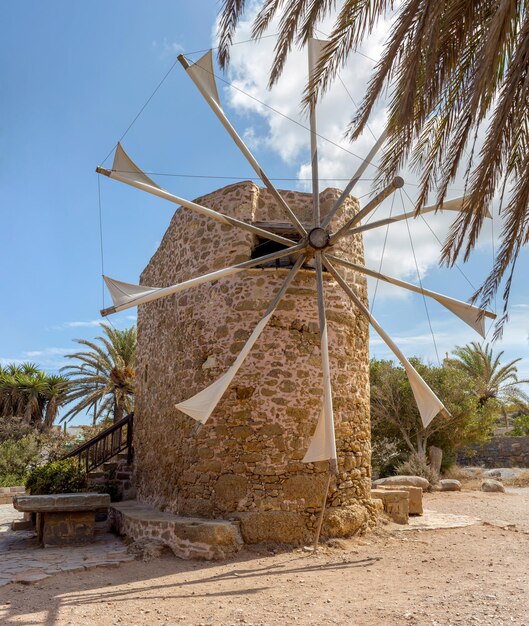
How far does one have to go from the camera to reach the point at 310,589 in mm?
5598

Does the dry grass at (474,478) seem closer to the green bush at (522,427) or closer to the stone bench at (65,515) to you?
the green bush at (522,427)

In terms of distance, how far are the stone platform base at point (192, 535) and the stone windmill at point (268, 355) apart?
12.0 inches

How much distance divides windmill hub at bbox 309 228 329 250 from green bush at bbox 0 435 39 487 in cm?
1144

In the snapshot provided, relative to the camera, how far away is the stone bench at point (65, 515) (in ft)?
25.6

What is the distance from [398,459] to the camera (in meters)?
18.0

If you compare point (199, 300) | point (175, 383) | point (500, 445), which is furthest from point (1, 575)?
point (500, 445)

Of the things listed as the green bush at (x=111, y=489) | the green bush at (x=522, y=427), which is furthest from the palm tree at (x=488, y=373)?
the green bush at (x=111, y=489)

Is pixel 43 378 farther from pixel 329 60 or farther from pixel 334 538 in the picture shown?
pixel 329 60

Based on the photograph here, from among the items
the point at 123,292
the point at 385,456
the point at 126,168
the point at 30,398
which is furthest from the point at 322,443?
the point at 30,398

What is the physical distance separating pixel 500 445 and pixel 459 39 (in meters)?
20.4

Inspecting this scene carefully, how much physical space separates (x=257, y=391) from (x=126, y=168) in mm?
3394

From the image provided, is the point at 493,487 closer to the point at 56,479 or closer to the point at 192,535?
the point at 192,535

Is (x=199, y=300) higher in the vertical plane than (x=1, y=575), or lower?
higher

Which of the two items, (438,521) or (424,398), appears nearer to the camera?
(424,398)
